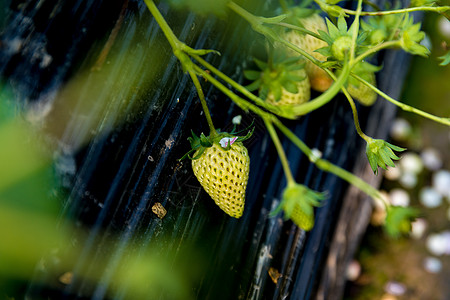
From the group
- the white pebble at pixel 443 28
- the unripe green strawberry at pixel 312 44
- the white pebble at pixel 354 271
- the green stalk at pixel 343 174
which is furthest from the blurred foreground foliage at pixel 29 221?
the white pebble at pixel 443 28

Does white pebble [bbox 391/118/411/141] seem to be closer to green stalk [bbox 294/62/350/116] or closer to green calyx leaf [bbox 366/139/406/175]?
green calyx leaf [bbox 366/139/406/175]

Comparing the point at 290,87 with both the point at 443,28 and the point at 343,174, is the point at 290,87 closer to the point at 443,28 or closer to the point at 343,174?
the point at 343,174

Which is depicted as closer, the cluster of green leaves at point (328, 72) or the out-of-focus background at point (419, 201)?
the cluster of green leaves at point (328, 72)

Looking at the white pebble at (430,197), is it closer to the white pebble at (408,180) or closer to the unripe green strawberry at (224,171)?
the white pebble at (408,180)

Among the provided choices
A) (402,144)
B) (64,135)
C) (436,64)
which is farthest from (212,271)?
(436,64)

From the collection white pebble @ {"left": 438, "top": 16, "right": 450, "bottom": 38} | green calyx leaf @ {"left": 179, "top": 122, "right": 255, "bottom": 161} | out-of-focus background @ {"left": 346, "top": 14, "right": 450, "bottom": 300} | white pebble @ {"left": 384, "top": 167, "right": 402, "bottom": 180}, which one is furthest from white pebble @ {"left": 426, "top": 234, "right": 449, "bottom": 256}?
green calyx leaf @ {"left": 179, "top": 122, "right": 255, "bottom": 161}

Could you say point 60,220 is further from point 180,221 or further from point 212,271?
point 212,271
